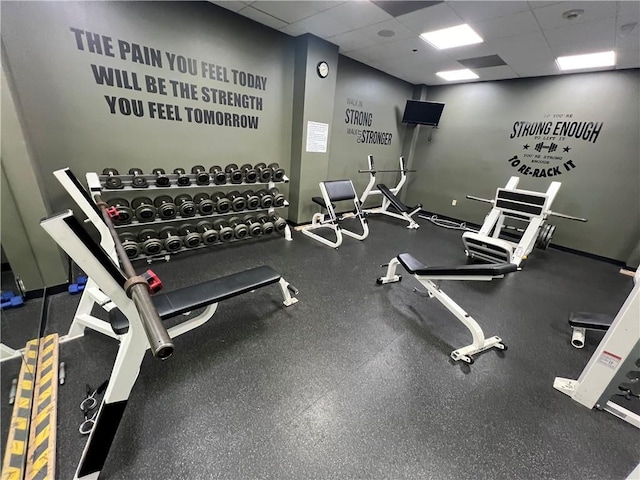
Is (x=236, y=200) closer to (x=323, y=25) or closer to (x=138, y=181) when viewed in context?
(x=138, y=181)

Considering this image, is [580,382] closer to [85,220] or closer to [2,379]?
[2,379]

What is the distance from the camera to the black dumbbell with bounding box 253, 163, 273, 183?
317cm

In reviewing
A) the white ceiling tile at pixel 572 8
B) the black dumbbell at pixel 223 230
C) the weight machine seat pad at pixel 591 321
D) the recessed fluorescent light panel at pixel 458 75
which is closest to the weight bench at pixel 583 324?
the weight machine seat pad at pixel 591 321

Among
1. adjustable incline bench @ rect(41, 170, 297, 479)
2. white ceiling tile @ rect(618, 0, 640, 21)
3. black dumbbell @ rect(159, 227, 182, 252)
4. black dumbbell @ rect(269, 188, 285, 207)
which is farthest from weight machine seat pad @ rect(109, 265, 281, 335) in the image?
white ceiling tile @ rect(618, 0, 640, 21)

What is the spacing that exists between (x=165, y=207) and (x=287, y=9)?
2.25 meters

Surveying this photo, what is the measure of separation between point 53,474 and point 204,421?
1.73 feet

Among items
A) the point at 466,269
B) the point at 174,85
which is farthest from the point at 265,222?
the point at 466,269

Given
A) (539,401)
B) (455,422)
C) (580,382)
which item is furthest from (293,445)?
(580,382)

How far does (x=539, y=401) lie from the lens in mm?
1504

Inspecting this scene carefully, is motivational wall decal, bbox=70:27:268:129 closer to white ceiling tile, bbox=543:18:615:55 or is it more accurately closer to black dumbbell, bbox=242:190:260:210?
black dumbbell, bbox=242:190:260:210

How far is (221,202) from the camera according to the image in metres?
2.91

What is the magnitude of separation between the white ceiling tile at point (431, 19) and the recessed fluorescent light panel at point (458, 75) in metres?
1.67

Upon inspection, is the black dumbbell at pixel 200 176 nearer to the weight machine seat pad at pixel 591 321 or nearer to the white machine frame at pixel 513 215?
the white machine frame at pixel 513 215

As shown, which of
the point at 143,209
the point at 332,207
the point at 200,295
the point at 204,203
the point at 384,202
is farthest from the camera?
the point at 384,202
